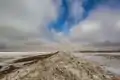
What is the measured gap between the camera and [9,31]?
2.13 metres

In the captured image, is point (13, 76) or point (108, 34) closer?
point (13, 76)

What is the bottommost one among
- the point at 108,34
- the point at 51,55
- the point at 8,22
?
the point at 51,55

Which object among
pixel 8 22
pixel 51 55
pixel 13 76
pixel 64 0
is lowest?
pixel 13 76

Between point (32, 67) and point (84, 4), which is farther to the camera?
point (84, 4)

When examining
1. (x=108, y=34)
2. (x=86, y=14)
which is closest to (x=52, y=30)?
(x=86, y=14)

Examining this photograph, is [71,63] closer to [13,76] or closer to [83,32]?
[83,32]

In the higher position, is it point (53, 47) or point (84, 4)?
point (84, 4)

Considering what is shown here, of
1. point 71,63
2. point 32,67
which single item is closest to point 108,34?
point 71,63

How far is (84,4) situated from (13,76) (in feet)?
2.85

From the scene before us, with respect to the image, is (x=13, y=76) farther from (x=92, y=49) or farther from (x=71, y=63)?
(x=92, y=49)

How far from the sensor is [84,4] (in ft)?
7.27

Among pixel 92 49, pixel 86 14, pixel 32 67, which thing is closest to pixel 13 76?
pixel 32 67

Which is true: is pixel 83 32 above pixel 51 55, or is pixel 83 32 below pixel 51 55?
above

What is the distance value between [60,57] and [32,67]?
0.81 ft
